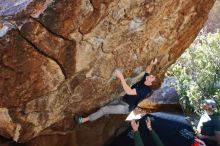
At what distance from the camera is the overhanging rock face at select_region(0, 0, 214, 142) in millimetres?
6773

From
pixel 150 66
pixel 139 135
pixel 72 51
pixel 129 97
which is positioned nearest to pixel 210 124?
pixel 139 135

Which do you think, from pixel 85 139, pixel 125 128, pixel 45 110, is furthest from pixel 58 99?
pixel 125 128

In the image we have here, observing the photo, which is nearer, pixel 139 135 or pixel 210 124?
pixel 210 124

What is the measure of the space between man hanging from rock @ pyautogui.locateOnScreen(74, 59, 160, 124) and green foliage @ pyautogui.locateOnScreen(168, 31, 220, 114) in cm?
395

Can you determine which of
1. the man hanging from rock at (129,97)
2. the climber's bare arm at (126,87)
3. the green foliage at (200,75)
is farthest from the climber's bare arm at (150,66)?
the green foliage at (200,75)

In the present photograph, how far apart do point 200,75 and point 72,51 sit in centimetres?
684

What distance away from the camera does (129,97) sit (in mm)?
8109

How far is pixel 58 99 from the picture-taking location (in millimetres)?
7887

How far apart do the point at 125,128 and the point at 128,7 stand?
418 centimetres

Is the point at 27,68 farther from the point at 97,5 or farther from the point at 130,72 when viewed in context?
the point at 130,72

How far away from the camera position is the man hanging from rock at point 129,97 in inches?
315

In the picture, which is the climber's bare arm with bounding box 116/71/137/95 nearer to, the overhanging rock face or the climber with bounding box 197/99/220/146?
the overhanging rock face

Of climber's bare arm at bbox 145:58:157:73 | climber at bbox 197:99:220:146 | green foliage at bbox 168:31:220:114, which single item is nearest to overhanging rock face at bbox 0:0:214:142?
climber's bare arm at bbox 145:58:157:73

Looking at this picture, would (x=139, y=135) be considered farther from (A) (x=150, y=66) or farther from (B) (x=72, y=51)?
(B) (x=72, y=51)
